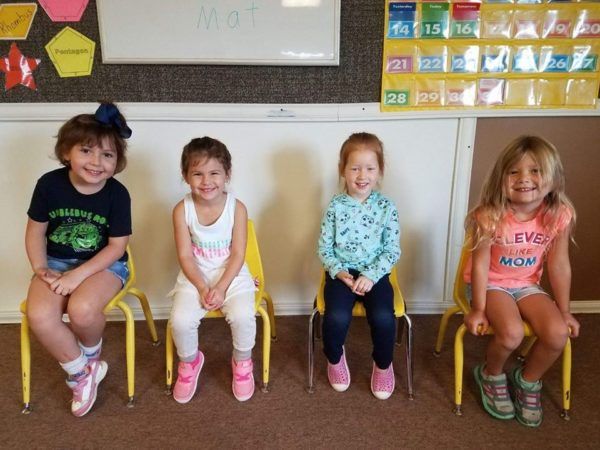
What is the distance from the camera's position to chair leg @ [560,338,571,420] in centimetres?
137

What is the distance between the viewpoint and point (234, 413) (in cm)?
145

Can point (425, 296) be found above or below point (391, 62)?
below

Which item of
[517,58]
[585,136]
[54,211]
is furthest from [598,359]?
[54,211]

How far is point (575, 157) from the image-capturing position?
6.06ft

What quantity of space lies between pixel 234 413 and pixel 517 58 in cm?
164

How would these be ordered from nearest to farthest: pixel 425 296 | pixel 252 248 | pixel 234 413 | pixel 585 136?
pixel 234 413 < pixel 252 248 < pixel 585 136 < pixel 425 296

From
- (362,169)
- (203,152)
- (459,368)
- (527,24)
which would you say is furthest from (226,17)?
(459,368)

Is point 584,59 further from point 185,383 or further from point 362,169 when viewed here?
point 185,383

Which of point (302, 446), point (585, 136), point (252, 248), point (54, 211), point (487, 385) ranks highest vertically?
point (585, 136)

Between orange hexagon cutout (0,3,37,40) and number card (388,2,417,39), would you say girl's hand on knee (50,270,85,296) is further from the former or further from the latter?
number card (388,2,417,39)

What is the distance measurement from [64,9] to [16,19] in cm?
18

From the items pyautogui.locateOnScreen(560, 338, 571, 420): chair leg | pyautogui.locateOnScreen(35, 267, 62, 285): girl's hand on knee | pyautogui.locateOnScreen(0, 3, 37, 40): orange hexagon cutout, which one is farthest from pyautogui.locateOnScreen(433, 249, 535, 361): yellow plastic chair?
pyautogui.locateOnScreen(0, 3, 37, 40): orange hexagon cutout

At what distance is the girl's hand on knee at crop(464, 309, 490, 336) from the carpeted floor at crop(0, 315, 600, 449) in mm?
280

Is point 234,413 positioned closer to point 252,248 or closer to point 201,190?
point 252,248
